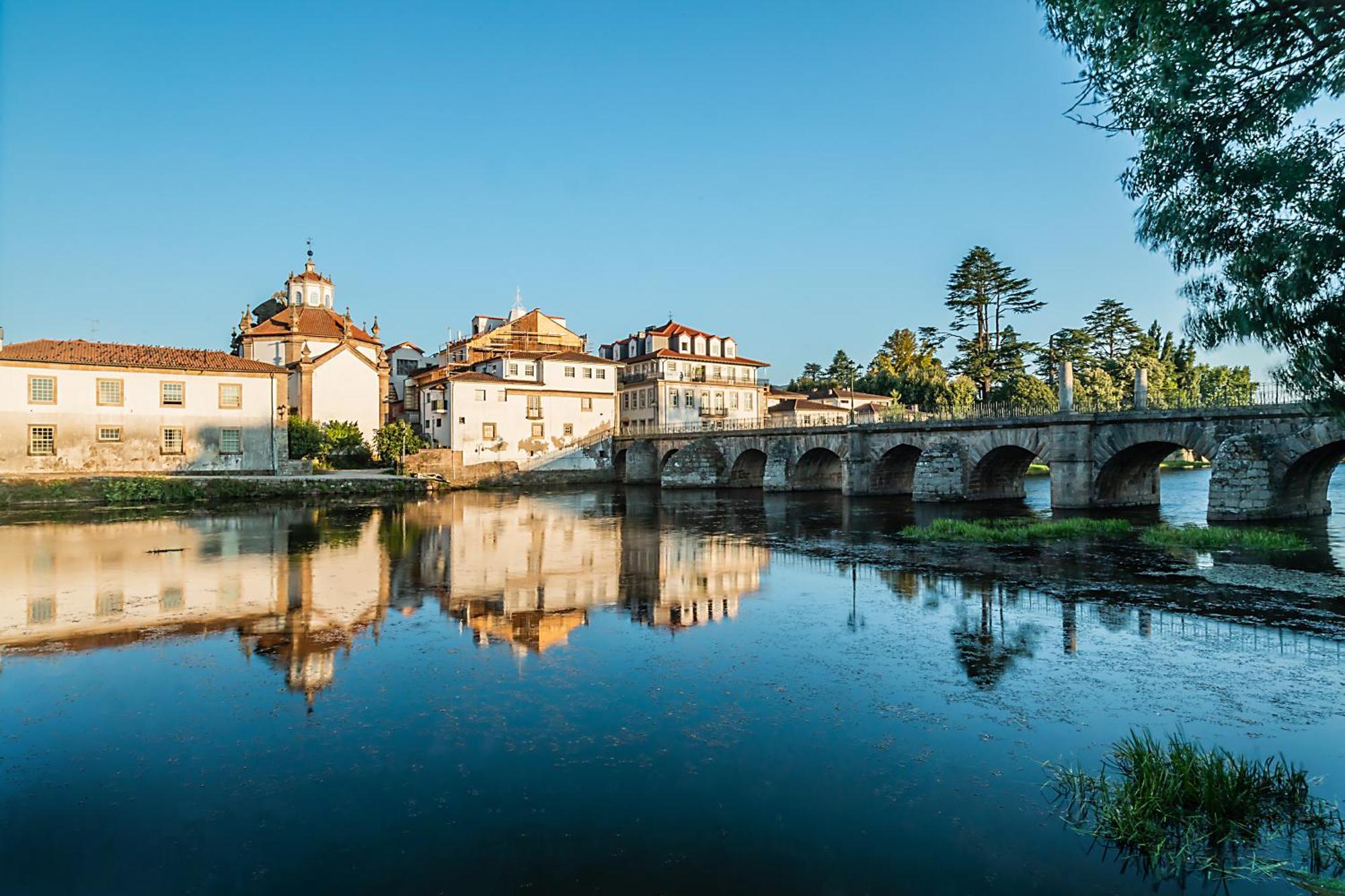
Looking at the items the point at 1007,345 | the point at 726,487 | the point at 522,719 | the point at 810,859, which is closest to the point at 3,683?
the point at 522,719

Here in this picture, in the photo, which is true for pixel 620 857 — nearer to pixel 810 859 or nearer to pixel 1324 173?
pixel 810 859

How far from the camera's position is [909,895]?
569 centimetres

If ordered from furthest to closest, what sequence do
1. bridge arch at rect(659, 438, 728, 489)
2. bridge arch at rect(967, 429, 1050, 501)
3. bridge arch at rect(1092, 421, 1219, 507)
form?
1. bridge arch at rect(659, 438, 728, 489)
2. bridge arch at rect(967, 429, 1050, 501)
3. bridge arch at rect(1092, 421, 1219, 507)

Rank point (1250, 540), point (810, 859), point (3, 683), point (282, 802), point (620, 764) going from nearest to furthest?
point (810, 859)
point (282, 802)
point (620, 764)
point (3, 683)
point (1250, 540)

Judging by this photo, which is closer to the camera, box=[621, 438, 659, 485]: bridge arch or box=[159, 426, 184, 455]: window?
box=[159, 426, 184, 455]: window

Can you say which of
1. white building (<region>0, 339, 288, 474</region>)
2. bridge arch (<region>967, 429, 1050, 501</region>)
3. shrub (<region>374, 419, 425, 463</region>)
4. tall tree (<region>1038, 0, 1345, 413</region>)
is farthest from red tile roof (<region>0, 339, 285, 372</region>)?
tall tree (<region>1038, 0, 1345, 413</region>)

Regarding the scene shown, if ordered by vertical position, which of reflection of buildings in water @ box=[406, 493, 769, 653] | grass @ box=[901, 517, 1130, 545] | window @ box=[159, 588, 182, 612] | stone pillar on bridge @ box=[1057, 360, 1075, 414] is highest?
stone pillar on bridge @ box=[1057, 360, 1075, 414]

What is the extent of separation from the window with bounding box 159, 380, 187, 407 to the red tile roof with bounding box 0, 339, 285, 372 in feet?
3.40

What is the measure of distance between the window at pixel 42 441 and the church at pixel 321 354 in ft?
49.8

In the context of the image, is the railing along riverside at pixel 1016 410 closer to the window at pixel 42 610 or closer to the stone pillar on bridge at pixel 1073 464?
the stone pillar on bridge at pixel 1073 464

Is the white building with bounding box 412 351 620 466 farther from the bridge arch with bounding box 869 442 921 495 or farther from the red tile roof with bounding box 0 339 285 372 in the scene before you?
the bridge arch with bounding box 869 442 921 495

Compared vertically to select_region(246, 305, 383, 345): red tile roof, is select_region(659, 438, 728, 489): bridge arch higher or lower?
lower

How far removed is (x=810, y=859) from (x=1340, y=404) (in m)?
7.14

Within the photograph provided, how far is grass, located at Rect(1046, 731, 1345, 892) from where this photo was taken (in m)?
5.97
